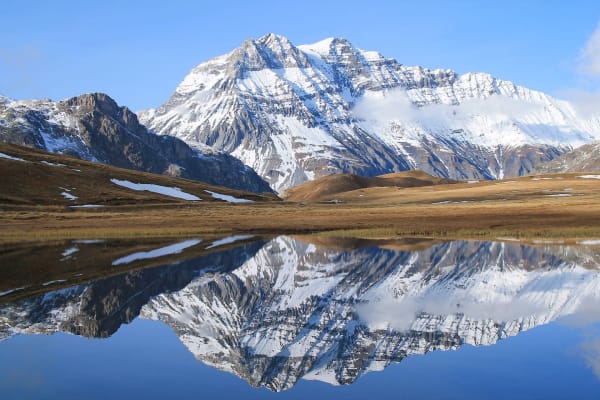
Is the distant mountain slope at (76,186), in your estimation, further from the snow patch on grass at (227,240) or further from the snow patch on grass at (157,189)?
the snow patch on grass at (227,240)

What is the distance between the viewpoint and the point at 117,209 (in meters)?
119

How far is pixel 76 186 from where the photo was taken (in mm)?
139250

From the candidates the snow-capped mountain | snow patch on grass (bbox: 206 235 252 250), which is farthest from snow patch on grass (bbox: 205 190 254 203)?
the snow-capped mountain

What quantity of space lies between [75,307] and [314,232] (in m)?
55.0

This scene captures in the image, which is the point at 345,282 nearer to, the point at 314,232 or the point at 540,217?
the point at 314,232

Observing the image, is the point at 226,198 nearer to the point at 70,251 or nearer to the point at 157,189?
the point at 157,189

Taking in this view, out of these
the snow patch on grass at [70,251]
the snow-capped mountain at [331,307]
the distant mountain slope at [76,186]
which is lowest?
the snow patch on grass at [70,251]

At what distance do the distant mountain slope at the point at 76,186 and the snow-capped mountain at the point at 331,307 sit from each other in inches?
3381

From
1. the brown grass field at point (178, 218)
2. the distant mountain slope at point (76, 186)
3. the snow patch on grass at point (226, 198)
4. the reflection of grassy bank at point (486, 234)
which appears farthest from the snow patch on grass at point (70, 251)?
the snow patch on grass at point (226, 198)

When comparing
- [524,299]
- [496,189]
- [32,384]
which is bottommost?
[32,384]

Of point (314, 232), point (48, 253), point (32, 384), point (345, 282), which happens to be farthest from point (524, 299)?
point (314, 232)

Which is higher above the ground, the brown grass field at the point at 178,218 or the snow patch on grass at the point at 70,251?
the brown grass field at the point at 178,218

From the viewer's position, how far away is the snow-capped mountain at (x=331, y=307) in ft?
75.7

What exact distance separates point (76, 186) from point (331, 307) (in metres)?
119
